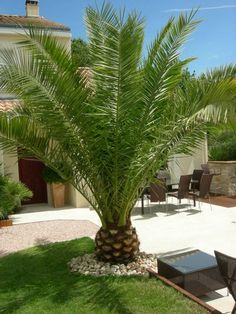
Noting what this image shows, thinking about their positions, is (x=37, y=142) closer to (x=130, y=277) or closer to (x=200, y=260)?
(x=130, y=277)

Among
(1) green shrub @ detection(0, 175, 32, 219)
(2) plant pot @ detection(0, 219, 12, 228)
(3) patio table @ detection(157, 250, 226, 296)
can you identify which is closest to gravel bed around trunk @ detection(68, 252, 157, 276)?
(3) patio table @ detection(157, 250, 226, 296)

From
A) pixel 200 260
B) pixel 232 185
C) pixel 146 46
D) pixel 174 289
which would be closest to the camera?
pixel 174 289

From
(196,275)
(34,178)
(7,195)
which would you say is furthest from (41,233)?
(196,275)

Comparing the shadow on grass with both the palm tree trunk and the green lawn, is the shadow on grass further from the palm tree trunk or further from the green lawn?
the palm tree trunk

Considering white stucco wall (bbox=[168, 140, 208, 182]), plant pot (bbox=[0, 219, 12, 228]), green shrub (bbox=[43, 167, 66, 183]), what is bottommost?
plant pot (bbox=[0, 219, 12, 228])

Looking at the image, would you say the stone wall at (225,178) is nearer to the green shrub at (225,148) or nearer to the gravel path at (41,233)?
the green shrub at (225,148)

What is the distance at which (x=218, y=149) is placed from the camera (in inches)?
800

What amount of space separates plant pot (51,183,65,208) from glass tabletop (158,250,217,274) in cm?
1006

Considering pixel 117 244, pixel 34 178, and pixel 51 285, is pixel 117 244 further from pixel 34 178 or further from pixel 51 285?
pixel 34 178

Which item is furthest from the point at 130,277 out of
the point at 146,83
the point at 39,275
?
the point at 146,83

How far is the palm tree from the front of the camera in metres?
7.36

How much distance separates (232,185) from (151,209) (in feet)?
16.3

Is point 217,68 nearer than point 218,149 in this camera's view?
Yes

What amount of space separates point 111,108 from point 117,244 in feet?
9.88
